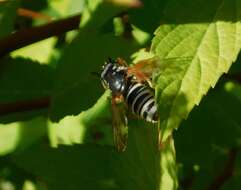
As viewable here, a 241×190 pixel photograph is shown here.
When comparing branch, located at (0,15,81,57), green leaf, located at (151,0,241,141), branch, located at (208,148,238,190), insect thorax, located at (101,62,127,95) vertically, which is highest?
green leaf, located at (151,0,241,141)

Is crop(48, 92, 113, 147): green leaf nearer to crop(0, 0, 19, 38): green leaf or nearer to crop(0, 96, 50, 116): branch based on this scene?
crop(0, 96, 50, 116): branch

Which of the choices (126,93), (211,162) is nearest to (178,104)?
(126,93)

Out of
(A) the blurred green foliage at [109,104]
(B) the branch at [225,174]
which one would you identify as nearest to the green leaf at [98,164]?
(A) the blurred green foliage at [109,104]

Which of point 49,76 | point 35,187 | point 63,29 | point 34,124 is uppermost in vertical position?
point 63,29

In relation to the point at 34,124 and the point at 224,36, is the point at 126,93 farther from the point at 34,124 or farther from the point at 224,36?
the point at 224,36

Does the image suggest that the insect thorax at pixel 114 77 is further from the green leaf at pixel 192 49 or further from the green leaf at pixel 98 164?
the green leaf at pixel 192 49

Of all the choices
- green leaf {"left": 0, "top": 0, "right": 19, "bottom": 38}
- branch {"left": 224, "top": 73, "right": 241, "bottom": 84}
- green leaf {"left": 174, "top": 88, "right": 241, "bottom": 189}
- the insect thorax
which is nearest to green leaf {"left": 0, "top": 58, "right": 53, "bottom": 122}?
green leaf {"left": 0, "top": 0, "right": 19, "bottom": 38}

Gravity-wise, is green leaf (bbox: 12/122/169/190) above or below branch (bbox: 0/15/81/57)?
below

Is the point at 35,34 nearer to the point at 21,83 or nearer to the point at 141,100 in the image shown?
the point at 21,83
